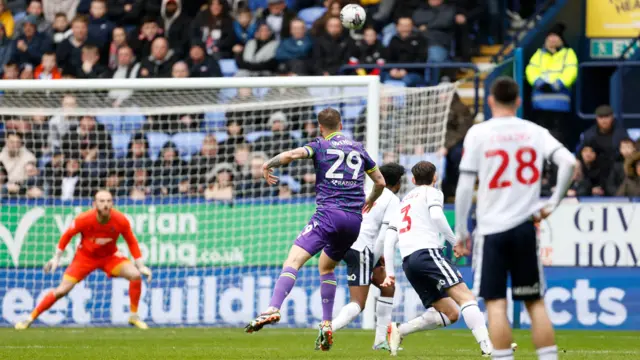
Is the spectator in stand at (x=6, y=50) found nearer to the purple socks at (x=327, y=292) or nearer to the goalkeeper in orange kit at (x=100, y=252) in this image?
the goalkeeper in orange kit at (x=100, y=252)

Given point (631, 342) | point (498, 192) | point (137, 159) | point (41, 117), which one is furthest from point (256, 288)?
point (498, 192)

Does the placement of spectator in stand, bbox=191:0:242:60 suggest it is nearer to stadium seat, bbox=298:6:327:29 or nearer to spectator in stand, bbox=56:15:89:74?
stadium seat, bbox=298:6:327:29

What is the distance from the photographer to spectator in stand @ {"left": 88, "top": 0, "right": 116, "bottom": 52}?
20.5 metres

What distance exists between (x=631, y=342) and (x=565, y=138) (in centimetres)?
626

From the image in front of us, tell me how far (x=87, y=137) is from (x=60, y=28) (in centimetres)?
422

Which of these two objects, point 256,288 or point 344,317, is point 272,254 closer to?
point 256,288

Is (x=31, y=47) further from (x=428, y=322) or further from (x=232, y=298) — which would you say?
(x=428, y=322)

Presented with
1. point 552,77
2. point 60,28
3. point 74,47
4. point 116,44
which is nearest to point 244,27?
point 116,44

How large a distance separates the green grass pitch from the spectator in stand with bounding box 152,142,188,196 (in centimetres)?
236

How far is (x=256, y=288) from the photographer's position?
1667cm

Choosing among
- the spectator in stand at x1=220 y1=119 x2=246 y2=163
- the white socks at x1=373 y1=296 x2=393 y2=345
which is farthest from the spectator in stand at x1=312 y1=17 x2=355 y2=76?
the white socks at x1=373 y1=296 x2=393 y2=345

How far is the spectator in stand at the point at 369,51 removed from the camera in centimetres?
1864

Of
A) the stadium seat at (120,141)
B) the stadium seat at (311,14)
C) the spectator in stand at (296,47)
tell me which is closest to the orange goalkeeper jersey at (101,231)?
the stadium seat at (120,141)

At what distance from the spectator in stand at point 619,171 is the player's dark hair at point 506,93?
940cm
